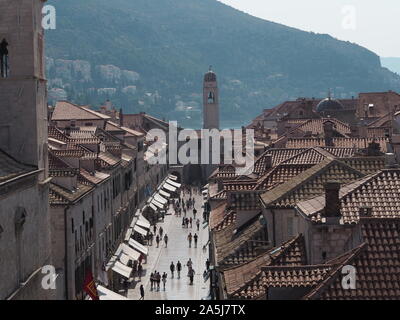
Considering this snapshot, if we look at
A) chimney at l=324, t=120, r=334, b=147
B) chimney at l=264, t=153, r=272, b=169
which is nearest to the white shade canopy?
chimney at l=324, t=120, r=334, b=147

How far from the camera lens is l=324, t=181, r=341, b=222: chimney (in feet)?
82.9

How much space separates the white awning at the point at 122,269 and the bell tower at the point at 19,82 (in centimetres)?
2034

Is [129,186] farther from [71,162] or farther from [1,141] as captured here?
[1,141]

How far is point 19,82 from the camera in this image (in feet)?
111

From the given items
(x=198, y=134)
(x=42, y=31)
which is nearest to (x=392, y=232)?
(x=42, y=31)

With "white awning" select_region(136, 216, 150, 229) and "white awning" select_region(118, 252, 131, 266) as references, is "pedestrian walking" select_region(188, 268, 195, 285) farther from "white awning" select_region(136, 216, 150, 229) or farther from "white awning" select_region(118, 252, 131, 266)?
"white awning" select_region(136, 216, 150, 229)

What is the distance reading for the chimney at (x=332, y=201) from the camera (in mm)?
25266

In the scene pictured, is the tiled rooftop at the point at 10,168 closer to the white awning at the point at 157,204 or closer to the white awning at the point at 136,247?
the white awning at the point at 136,247

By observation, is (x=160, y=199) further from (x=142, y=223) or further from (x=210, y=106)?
(x=210, y=106)

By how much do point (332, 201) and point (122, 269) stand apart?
31.0 metres

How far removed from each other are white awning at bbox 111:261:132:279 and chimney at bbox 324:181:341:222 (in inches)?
1142

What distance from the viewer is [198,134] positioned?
150m

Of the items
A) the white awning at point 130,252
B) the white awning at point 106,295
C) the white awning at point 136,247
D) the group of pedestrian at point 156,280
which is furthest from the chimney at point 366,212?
the white awning at point 136,247
